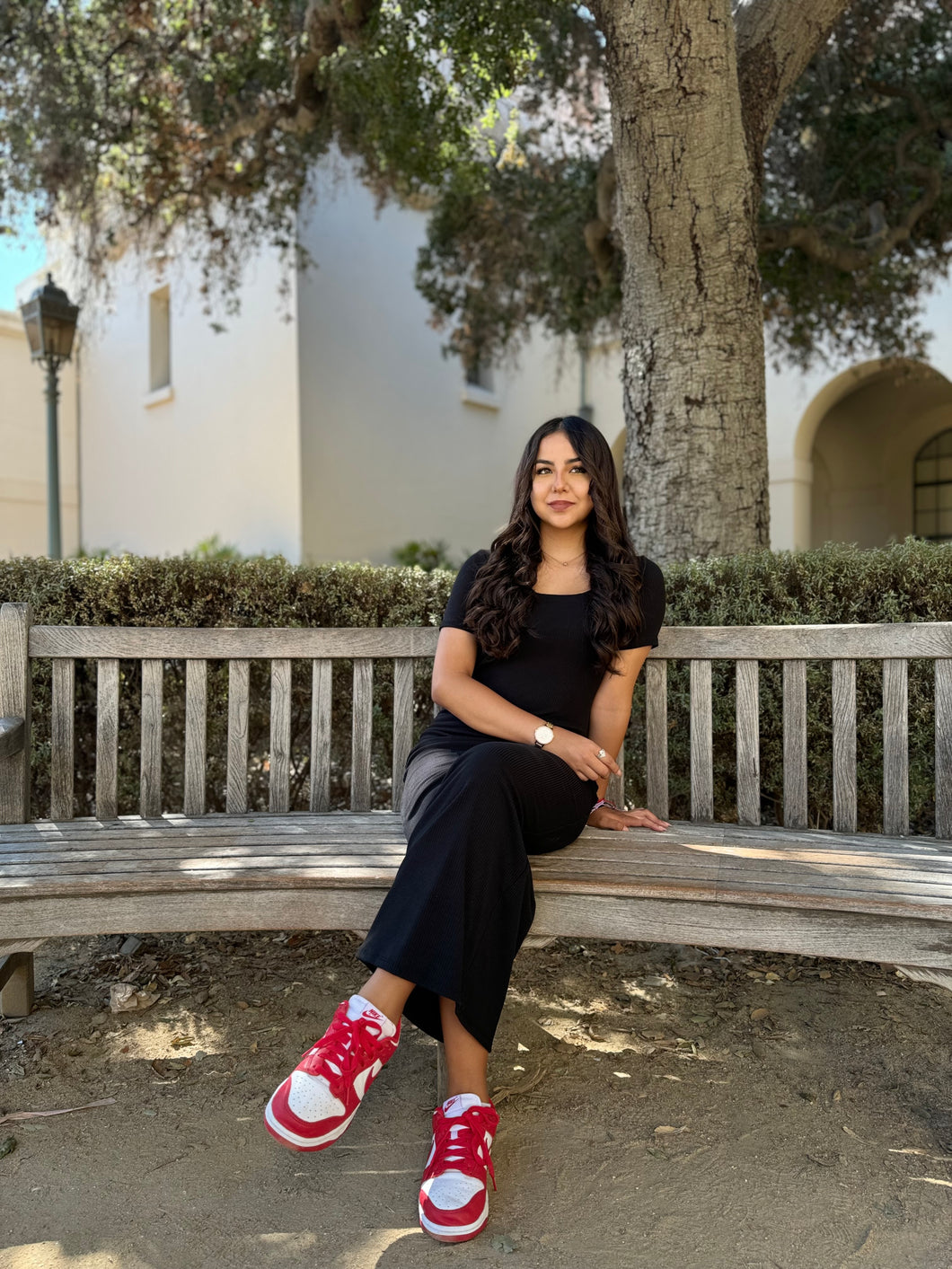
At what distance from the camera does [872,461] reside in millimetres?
14930

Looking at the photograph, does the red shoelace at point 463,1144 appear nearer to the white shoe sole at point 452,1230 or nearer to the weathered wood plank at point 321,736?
the white shoe sole at point 452,1230

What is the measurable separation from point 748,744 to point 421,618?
128 cm

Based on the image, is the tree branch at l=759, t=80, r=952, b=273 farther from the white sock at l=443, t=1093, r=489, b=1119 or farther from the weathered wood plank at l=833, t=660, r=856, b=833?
the white sock at l=443, t=1093, r=489, b=1119

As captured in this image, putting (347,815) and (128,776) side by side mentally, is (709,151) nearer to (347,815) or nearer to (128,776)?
(347,815)

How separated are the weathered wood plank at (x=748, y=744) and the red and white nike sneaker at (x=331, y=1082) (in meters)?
1.42

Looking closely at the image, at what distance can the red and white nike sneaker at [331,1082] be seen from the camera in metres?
2.00

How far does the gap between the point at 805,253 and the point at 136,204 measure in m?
5.18

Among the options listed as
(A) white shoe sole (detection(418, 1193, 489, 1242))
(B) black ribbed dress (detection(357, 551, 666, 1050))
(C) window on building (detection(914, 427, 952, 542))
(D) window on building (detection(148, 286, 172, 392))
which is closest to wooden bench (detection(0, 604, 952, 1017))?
(B) black ribbed dress (detection(357, 551, 666, 1050))

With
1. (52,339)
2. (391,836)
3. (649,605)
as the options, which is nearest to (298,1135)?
(391,836)

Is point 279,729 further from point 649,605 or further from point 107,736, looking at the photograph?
point 649,605

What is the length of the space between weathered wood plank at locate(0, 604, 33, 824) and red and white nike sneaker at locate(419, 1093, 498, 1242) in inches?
65.5

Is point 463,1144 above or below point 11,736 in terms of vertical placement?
below

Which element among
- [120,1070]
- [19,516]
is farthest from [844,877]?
[19,516]

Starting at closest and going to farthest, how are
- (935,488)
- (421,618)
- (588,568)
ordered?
1. (588,568)
2. (421,618)
3. (935,488)
